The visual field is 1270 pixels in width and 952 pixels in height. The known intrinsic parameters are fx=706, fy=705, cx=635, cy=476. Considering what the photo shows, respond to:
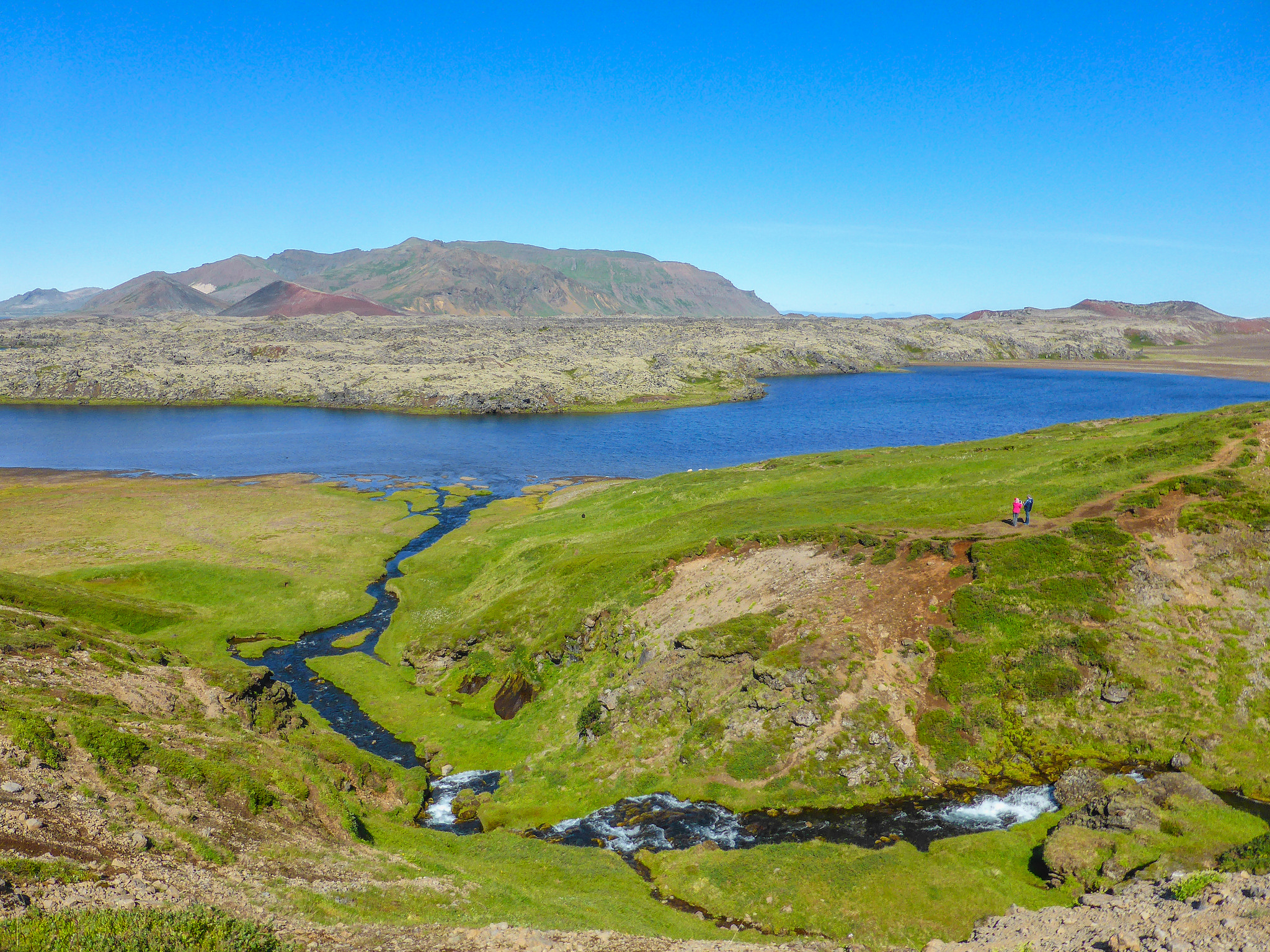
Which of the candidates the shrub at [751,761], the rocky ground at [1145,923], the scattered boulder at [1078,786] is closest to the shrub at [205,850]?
the shrub at [751,761]

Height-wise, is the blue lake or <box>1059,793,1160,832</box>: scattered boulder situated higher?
the blue lake

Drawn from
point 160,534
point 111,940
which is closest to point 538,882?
point 111,940

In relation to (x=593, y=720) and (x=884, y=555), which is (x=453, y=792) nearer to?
(x=593, y=720)

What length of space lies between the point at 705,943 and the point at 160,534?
287 ft

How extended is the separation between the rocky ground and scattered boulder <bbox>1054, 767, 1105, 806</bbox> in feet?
24.9

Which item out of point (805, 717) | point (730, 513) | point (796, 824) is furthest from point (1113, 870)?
point (730, 513)

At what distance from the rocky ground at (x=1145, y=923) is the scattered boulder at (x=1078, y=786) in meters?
7.59

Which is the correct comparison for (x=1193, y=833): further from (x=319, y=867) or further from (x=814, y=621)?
(x=319, y=867)

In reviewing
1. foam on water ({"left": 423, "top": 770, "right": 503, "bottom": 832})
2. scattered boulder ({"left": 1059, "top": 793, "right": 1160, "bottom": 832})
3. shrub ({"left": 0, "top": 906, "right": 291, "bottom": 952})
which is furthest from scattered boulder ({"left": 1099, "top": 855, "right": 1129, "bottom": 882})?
shrub ({"left": 0, "top": 906, "right": 291, "bottom": 952})

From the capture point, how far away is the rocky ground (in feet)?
62.7

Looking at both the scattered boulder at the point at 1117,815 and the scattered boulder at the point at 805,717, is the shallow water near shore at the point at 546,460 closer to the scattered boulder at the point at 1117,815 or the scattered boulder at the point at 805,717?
the scattered boulder at the point at 1117,815

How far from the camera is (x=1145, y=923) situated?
2092 cm

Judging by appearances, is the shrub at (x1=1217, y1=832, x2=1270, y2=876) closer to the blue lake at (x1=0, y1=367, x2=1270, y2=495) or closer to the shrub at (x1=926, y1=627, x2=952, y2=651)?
the shrub at (x1=926, y1=627, x2=952, y2=651)

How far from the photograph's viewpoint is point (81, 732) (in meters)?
28.8
